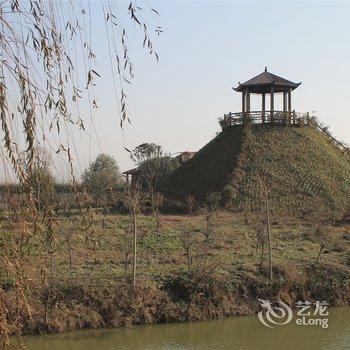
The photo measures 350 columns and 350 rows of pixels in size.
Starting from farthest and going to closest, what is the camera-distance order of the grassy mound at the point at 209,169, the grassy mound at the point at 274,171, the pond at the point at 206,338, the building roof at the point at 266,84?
1. the building roof at the point at 266,84
2. the grassy mound at the point at 209,169
3. the grassy mound at the point at 274,171
4. the pond at the point at 206,338

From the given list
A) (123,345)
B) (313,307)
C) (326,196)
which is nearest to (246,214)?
(326,196)

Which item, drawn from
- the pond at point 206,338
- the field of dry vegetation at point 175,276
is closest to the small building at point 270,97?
the field of dry vegetation at point 175,276

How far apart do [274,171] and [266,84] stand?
5878 millimetres

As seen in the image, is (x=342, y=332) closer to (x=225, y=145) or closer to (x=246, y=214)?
(x=246, y=214)

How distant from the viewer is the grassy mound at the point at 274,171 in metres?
29.8

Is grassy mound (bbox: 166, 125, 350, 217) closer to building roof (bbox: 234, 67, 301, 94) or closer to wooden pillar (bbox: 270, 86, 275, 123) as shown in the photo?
wooden pillar (bbox: 270, 86, 275, 123)

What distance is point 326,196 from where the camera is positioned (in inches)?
1199

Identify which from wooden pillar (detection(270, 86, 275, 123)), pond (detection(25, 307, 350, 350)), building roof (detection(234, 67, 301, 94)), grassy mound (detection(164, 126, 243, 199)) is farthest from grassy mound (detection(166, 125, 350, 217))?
pond (detection(25, 307, 350, 350))

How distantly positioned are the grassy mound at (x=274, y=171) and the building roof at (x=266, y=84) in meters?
2.36

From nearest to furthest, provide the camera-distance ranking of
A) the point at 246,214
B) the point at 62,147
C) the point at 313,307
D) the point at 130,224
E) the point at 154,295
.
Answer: the point at 62,147, the point at 154,295, the point at 313,307, the point at 130,224, the point at 246,214

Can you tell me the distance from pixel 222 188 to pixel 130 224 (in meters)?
8.55

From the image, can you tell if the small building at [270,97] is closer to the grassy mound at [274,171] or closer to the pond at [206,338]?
the grassy mound at [274,171]

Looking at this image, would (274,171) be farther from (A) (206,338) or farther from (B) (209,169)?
(A) (206,338)

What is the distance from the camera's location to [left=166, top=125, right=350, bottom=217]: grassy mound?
29.8 meters
